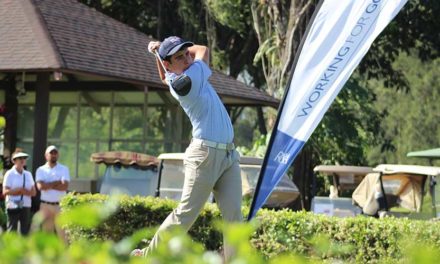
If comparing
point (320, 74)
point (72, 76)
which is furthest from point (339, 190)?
point (320, 74)

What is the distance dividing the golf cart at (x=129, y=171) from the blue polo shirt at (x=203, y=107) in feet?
38.5

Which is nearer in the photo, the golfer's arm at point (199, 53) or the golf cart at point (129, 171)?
the golfer's arm at point (199, 53)

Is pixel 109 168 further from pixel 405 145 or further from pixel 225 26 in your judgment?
pixel 405 145

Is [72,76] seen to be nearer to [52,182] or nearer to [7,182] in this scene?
[52,182]

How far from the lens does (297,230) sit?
35.2ft

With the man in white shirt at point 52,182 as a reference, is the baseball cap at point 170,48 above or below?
above

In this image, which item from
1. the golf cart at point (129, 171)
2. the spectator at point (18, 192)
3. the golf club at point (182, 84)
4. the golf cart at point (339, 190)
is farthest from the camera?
the golf cart at point (339, 190)

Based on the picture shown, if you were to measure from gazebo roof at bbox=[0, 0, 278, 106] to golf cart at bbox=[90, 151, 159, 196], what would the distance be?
1532mm

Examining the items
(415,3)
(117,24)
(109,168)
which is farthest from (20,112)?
(415,3)

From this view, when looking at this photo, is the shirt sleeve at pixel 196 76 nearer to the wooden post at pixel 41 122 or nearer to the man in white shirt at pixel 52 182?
the man in white shirt at pixel 52 182

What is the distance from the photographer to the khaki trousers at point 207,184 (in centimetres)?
802

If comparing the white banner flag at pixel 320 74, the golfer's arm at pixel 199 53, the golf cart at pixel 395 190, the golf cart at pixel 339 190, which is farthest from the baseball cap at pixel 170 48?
the golf cart at pixel 339 190

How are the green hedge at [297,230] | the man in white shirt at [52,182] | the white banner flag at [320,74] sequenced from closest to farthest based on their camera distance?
the white banner flag at [320,74] < the green hedge at [297,230] < the man in white shirt at [52,182]

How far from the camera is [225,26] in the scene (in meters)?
31.7
